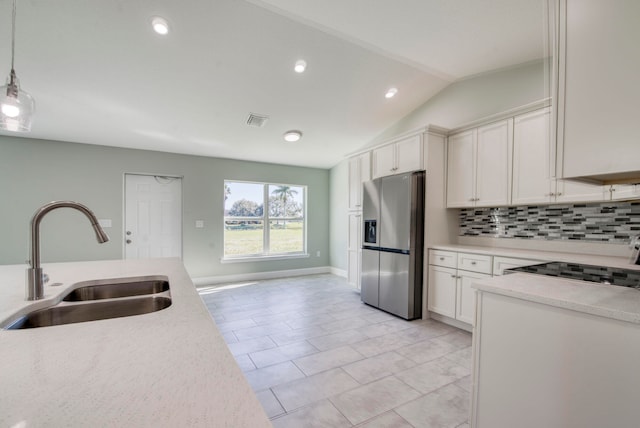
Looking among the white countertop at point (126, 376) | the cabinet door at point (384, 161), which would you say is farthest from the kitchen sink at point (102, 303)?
the cabinet door at point (384, 161)

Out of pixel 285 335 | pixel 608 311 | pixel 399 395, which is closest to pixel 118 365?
pixel 608 311

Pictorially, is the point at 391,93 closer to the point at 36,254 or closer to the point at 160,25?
the point at 160,25

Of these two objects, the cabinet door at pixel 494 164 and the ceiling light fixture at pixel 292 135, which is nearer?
the cabinet door at pixel 494 164

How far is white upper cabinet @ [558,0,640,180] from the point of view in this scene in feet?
3.01

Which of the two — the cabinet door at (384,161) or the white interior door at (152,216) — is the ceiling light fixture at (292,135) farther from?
the white interior door at (152,216)

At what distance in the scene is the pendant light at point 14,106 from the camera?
4.93 feet

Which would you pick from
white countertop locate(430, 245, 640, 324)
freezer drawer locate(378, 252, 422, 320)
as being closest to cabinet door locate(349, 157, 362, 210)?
freezer drawer locate(378, 252, 422, 320)

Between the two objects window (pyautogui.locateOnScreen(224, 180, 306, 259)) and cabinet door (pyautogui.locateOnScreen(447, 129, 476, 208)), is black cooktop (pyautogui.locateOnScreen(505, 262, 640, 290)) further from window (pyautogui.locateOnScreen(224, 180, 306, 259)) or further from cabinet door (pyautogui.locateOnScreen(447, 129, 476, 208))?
window (pyautogui.locateOnScreen(224, 180, 306, 259))

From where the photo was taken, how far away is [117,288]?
157 centimetres

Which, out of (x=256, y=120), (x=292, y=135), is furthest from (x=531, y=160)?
(x=256, y=120)

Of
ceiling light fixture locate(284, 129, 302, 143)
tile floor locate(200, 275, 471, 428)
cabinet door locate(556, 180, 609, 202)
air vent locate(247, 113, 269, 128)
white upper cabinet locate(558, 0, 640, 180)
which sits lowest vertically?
tile floor locate(200, 275, 471, 428)

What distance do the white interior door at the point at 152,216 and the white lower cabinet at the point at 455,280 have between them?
13.2 ft

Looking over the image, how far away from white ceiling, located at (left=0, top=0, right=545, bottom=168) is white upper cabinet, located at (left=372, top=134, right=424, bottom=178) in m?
0.66

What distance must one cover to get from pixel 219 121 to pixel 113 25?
A: 61.8 inches
